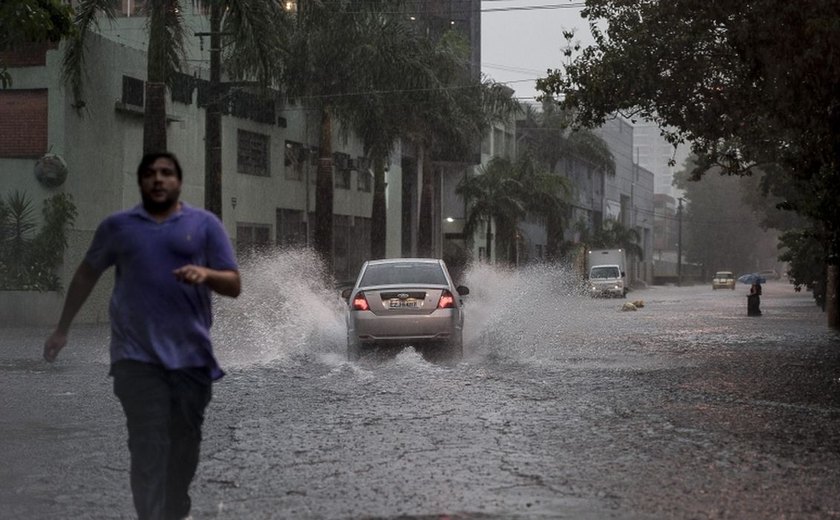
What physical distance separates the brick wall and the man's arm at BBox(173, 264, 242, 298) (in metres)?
28.7

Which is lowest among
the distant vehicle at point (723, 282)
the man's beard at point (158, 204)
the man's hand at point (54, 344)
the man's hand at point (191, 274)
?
the distant vehicle at point (723, 282)

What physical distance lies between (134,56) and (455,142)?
51.6ft

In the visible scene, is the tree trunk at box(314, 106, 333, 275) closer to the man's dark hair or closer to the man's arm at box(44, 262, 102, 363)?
the man's arm at box(44, 262, 102, 363)

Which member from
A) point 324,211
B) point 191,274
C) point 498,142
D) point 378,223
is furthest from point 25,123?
point 498,142

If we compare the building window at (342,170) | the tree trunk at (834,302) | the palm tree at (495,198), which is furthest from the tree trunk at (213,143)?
the palm tree at (495,198)

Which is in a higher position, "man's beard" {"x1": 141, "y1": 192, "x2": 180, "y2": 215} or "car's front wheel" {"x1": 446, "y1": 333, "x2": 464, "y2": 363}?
"man's beard" {"x1": 141, "y1": 192, "x2": 180, "y2": 215}

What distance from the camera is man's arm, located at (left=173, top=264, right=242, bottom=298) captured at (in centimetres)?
632

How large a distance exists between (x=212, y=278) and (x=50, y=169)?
28350 millimetres

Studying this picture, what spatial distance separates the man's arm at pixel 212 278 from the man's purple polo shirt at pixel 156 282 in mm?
80

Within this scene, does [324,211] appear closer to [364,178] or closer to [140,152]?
[140,152]

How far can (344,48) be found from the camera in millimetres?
41469

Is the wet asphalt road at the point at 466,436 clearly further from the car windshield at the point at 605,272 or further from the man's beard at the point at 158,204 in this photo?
the car windshield at the point at 605,272

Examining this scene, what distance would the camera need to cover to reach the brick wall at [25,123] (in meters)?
34.1

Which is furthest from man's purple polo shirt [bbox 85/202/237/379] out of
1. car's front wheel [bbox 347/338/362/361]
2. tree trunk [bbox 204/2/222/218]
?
tree trunk [bbox 204/2/222/218]
